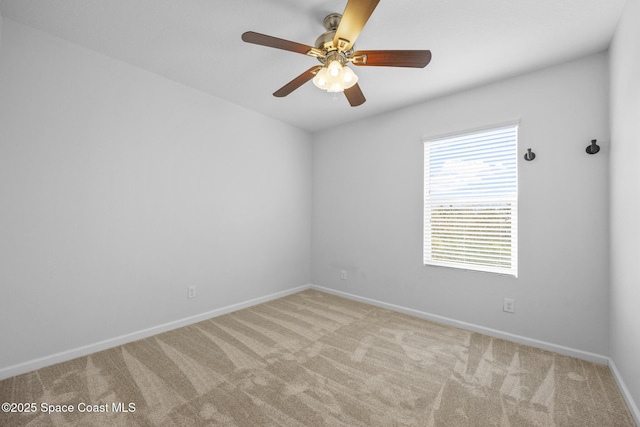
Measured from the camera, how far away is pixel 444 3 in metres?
1.74

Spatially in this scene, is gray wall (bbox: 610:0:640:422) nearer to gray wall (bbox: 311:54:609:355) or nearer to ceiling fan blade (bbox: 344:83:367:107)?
gray wall (bbox: 311:54:609:355)

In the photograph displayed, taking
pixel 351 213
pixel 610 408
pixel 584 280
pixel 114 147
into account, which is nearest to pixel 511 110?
pixel 584 280

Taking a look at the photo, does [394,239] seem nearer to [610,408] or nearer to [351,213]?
[351,213]

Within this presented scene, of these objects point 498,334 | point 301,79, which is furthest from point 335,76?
point 498,334

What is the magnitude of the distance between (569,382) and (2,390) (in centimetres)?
383

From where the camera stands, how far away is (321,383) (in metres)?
1.92

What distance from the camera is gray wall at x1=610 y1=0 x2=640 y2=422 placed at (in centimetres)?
159

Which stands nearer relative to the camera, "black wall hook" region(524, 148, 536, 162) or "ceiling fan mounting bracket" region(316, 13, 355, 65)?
"ceiling fan mounting bracket" region(316, 13, 355, 65)

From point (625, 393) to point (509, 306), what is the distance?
89 cm

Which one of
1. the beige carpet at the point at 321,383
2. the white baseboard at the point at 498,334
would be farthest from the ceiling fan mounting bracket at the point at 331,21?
the white baseboard at the point at 498,334

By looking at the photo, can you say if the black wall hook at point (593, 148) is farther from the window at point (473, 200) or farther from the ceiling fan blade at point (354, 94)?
the ceiling fan blade at point (354, 94)

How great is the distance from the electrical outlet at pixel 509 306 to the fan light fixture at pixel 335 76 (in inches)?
95.4

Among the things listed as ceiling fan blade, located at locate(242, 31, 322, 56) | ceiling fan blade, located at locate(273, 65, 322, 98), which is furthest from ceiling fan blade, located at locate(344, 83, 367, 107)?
ceiling fan blade, located at locate(242, 31, 322, 56)

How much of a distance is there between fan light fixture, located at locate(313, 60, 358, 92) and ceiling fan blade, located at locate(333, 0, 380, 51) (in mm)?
115
